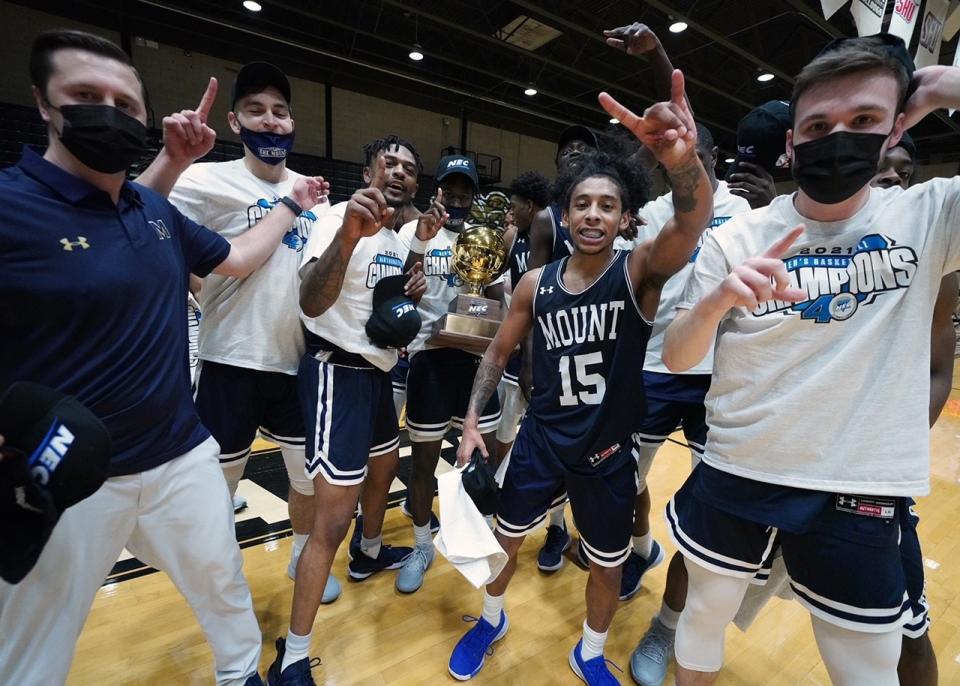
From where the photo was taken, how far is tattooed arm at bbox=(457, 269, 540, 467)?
197 centimetres

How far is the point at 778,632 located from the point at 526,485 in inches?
60.4

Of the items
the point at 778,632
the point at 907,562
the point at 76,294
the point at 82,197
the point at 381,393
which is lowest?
the point at 778,632

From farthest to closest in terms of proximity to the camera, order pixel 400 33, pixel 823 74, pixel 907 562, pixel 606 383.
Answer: pixel 400 33
pixel 606 383
pixel 907 562
pixel 823 74

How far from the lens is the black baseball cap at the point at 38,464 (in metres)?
0.94

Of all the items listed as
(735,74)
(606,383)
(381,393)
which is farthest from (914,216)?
(735,74)

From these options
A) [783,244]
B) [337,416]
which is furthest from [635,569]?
[783,244]

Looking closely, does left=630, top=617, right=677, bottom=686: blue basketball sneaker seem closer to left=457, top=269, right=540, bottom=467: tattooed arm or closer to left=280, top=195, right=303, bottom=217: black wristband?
left=457, top=269, right=540, bottom=467: tattooed arm

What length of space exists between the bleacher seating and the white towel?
20.7ft

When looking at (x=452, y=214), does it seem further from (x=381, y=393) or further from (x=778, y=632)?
(x=778, y=632)

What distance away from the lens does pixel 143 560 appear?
1424mm

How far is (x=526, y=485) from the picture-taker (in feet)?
6.17

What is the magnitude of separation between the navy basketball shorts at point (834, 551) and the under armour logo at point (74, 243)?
1.87 m

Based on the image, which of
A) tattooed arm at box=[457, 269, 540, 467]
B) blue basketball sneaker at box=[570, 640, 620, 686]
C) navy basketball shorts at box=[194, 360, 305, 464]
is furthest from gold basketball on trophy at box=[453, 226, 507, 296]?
blue basketball sneaker at box=[570, 640, 620, 686]

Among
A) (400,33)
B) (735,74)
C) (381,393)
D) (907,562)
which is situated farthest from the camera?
(735,74)
